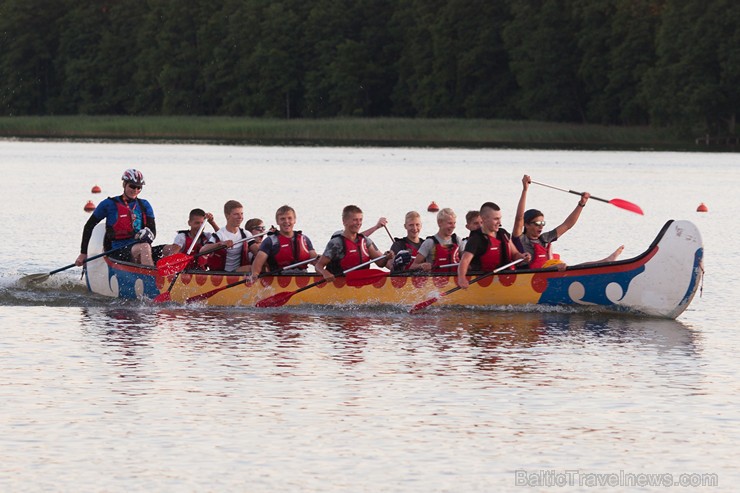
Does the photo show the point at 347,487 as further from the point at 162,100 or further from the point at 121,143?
the point at 162,100

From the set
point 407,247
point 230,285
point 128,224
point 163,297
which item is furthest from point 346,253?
point 128,224

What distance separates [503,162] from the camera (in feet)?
195

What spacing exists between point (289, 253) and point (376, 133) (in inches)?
2256

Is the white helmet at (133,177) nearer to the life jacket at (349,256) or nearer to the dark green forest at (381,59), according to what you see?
the life jacket at (349,256)

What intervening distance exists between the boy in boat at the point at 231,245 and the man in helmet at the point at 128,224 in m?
0.82

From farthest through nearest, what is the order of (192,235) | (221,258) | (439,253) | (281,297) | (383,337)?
(221,258), (192,235), (281,297), (439,253), (383,337)

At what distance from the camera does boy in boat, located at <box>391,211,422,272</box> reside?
54.7 ft

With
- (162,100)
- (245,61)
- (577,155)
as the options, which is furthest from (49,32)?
(577,155)

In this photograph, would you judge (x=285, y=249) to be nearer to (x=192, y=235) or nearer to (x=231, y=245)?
(x=231, y=245)

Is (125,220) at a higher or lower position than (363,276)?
higher

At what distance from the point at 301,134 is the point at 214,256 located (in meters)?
61.3

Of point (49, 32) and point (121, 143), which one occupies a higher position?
point (49, 32)

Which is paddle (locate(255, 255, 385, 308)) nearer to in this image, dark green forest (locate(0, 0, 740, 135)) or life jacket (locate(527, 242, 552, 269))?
life jacket (locate(527, 242, 552, 269))

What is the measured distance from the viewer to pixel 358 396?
11.8m
